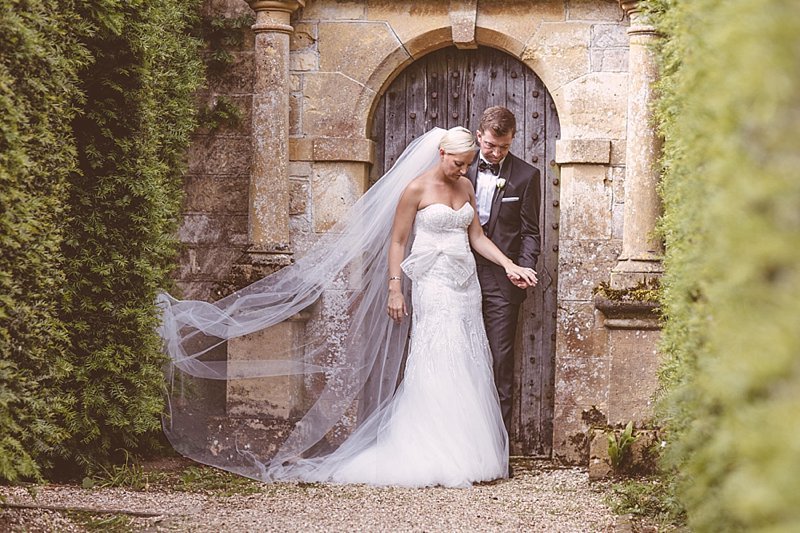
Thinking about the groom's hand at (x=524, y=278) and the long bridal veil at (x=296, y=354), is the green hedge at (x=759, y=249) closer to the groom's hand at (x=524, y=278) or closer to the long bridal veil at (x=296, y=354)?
the groom's hand at (x=524, y=278)

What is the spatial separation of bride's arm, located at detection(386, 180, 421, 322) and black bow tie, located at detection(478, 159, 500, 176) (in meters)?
0.58

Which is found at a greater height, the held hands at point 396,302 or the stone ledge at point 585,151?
the stone ledge at point 585,151

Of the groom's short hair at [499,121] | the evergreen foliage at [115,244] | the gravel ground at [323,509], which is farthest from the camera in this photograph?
the groom's short hair at [499,121]

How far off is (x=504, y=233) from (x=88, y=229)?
257cm

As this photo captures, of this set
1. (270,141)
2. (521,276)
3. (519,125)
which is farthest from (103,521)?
(519,125)

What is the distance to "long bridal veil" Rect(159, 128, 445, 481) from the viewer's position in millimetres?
6480

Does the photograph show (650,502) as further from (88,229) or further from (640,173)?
(88,229)

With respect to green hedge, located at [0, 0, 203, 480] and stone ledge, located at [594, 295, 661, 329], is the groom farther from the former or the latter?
green hedge, located at [0, 0, 203, 480]

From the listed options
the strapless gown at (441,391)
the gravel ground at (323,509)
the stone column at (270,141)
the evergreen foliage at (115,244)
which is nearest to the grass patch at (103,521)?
the gravel ground at (323,509)

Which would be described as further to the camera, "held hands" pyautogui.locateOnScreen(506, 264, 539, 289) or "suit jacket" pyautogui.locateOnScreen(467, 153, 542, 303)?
"suit jacket" pyautogui.locateOnScreen(467, 153, 542, 303)

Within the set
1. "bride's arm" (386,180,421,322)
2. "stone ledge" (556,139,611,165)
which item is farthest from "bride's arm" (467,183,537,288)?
"stone ledge" (556,139,611,165)

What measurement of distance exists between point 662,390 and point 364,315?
215 cm

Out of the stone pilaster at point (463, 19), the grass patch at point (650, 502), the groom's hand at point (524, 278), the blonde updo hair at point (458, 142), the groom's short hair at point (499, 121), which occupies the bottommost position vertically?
the grass patch at point (650, 502)

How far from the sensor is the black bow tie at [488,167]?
22.4 feet
